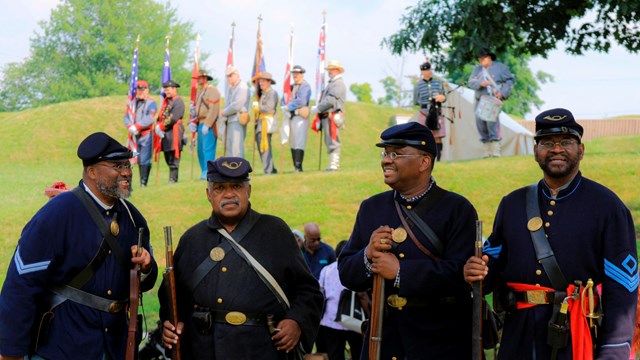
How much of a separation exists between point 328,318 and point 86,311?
3.52m

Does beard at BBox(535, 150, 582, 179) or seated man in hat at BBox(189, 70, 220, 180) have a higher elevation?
seated man in hat at BBox(189, 70, 220, 180)

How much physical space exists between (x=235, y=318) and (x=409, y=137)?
4.69 feet

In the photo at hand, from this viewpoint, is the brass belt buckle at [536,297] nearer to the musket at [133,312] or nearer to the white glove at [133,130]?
the musket at [133,312]

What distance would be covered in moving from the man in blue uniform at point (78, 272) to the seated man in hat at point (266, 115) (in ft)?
40.6

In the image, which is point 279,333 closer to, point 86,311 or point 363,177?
point 86,311

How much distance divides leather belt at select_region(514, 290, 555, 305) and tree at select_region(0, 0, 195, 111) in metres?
54.0

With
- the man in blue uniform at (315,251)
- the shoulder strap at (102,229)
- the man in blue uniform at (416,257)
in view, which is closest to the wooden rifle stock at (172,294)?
the shoulder strap at (102,229)

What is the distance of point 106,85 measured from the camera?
57.8 m

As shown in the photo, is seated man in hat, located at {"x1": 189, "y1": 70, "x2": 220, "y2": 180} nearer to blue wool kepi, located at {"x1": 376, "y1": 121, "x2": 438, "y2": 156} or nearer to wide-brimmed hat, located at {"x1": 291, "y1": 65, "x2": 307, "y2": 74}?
wide-brimmed hat, located at {"x1": 291, "y1": 65, "x2": 307, "y2": 74}

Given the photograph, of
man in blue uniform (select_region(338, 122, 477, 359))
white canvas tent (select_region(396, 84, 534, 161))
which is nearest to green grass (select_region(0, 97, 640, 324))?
white canvas tent (select_region(396, 84, 534, 161))

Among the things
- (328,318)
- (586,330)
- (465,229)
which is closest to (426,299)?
(465,229)

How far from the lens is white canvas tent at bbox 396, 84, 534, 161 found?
22.5m

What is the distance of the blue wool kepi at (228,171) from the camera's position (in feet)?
17.3

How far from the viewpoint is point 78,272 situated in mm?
5156
